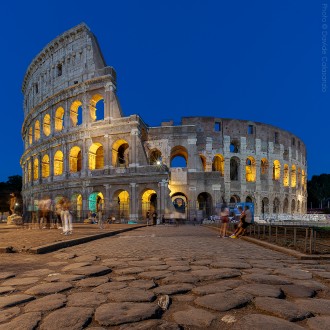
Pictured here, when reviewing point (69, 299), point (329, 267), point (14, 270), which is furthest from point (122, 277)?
point (329, 267)

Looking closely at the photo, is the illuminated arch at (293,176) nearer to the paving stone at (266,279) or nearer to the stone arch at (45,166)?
the stone arch at (45,166)

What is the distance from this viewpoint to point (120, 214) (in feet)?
92.0

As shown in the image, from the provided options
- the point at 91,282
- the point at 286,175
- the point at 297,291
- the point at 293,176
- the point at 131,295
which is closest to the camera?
the point at 131,295

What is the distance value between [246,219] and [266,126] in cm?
3123

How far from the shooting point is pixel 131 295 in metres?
2.86

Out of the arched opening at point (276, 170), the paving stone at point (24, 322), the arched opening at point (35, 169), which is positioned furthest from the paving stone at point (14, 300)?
the arched opening at point (276, 170)

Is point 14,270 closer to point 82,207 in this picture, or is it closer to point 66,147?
point 82,207

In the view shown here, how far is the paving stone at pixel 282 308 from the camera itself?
2.29 meters

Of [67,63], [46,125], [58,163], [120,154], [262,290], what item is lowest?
[262,290]

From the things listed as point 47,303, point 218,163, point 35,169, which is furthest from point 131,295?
point 35,169

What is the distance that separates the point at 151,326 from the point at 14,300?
1.45m

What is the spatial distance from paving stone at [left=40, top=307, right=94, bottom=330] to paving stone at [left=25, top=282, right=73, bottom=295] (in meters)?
0.70

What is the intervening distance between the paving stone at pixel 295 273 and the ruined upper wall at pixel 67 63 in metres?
29.0

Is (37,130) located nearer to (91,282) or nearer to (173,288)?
(91,282)
